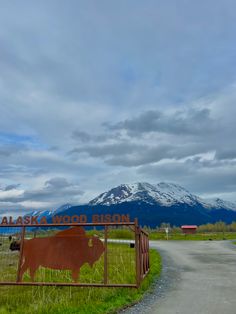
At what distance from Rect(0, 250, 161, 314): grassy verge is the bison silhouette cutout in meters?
0.58

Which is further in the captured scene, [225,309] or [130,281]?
[130,281]

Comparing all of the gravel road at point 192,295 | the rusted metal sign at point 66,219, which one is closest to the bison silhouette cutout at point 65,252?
the rusted metal sign at point 66,219

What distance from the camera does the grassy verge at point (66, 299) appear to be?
737 centimetres

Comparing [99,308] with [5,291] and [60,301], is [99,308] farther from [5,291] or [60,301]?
[5,291]

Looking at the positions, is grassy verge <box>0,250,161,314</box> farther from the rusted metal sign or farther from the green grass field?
the rusted metal sign

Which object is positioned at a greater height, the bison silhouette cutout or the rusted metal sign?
the rusted metal sign

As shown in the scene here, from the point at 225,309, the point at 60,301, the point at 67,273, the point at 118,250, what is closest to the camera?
the point at 225,309

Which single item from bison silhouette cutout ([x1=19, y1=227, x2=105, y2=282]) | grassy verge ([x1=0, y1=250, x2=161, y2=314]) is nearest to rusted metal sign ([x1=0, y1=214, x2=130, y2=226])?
bison silhouette cutout ([x1=19, y1=227, x2=105, y2=282])

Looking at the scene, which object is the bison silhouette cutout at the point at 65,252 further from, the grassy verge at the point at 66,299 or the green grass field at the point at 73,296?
the grassy verge at the point at 66,299

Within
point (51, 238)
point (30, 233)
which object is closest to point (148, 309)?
point (51, 238)

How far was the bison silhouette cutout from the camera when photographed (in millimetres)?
9664

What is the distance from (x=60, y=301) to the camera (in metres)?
8.09

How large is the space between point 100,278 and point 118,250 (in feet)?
5.10

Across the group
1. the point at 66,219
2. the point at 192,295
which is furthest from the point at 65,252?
the point at 192,295
